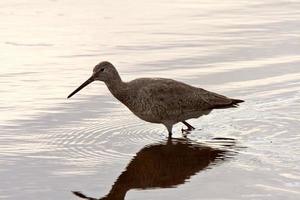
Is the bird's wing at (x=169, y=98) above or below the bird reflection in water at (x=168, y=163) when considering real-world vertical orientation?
above

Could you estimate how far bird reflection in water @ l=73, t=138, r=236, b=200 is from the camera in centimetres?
769

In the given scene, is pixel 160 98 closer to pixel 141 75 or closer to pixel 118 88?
pixel 118 88

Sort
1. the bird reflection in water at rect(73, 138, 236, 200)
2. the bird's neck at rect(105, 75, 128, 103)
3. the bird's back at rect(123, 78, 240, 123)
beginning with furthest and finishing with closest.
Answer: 1. the bird's neck at rect(105, 75, 128, 103)
2. the bird's back at rect(123, 78, 240, 123)
3. the bird reflection in water at rect(73, 138, 236, 200)

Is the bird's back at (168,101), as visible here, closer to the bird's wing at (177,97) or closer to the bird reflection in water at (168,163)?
the bird's wing at (177,97)

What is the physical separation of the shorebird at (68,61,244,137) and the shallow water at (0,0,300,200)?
0.76ft

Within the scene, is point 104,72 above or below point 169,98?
above

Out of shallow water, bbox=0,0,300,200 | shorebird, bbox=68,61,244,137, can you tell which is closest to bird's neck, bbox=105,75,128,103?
shorebird, bbox=68,61,244,137

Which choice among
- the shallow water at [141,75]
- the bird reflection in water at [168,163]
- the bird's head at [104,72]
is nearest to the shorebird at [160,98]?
the bird's head at [104,72]

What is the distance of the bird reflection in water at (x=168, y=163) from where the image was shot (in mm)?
7688

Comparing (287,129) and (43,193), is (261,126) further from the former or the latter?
(43,193)

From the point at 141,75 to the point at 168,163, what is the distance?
10.1ft

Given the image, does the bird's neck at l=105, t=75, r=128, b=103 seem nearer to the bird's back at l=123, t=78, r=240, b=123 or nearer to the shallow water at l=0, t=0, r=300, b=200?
the bird's back at l=123, t=78, r=240, b=123

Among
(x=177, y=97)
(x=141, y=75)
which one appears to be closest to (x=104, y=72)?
(x=177, y=97)

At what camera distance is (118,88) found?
9.63 metres
